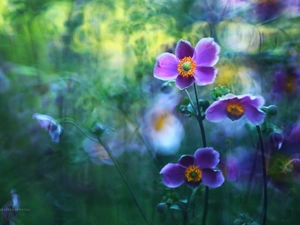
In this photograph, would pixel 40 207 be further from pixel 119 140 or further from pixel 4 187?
pixel 119 140

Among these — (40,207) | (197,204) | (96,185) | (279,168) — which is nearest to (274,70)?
(279,168)

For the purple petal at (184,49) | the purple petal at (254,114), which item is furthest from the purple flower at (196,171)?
the purple petal at (184,49)

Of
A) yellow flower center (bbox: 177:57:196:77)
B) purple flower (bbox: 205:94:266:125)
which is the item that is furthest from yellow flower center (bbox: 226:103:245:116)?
yellow flower center (bbox: 177:57:196:77)

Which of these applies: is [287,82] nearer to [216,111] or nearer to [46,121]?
[216,111]

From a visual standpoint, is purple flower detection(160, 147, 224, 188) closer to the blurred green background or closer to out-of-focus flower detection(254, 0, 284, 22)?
the blurred green background

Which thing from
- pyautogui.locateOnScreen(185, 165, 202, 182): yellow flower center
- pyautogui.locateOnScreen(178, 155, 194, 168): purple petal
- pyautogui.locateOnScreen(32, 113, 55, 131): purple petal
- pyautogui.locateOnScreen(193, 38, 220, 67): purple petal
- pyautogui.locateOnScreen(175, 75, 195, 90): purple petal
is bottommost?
pyautogui.locateOnScreen(185, 165, 202, 182): yellow flower center

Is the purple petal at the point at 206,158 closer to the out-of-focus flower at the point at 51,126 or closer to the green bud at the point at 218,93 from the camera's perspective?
the green bud at the point at 218,93
